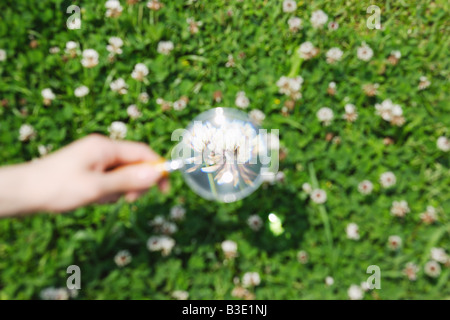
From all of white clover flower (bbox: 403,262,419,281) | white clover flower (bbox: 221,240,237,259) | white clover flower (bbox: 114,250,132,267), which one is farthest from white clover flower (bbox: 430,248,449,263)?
white clover flower (bbox: 114,250,132,267)

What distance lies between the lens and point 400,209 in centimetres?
222

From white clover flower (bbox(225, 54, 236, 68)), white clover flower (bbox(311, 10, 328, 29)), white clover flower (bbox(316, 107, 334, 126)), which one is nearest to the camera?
white clover flower (bbox(316, 107, 334, 126))

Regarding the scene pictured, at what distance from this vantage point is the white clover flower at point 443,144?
2371mm

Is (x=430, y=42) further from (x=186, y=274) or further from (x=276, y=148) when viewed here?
(x=186, y=274)

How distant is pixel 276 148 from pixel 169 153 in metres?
0.66

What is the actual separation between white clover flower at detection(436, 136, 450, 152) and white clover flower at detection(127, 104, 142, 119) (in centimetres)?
194

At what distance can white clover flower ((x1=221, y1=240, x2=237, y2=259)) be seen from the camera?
2.08 meters

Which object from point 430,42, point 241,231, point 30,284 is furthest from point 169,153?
point 430,42

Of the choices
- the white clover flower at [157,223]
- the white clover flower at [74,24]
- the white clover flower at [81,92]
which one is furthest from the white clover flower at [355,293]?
the white clover flower at [74,24]

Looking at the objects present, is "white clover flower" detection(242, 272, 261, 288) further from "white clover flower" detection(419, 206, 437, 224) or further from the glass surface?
"white clover flower" detection(419, 206, 437, 224)

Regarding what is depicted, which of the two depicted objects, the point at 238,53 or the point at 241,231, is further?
the point at 238,53

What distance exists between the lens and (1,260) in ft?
6.36

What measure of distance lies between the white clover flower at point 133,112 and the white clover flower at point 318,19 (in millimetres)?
1370
